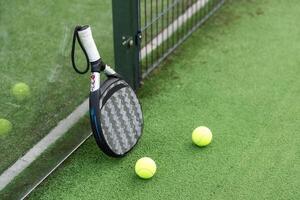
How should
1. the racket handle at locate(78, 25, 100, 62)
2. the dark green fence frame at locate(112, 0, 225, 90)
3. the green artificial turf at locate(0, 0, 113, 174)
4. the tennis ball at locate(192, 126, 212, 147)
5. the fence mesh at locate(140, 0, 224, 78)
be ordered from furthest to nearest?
the fence mesh at locate(140, 0, 224, 78), the dark green fence frame at locate(112, 0, 225, 90), the tennis ball at locate(192, 126, 212, 147), the green artificial turf at locate(0, 0, 113, 174), the racket handle at locate(78, 25, 100, 62)

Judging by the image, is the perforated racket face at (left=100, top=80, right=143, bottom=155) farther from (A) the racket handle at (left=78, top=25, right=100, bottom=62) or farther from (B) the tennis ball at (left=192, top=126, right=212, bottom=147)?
(B) the tennis ball at (left=192, top=126, right=212, bottom=147)

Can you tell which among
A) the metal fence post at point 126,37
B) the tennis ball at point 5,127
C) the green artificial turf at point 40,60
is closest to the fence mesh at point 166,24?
the metal fence post at point 126,37

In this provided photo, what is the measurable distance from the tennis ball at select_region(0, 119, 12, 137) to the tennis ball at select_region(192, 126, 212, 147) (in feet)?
3.99

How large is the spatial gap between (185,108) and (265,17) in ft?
6.10

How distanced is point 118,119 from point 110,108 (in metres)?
0.11

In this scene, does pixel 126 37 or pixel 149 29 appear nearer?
pixel 126 37

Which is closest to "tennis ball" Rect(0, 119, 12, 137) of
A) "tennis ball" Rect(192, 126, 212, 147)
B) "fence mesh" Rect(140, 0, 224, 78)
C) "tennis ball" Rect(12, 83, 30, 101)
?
"tennis ball" Rect(12, 83, 30, 101)

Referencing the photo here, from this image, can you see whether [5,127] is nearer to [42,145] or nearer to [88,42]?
[42,145]

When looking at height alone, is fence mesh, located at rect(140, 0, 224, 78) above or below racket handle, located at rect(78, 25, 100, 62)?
below

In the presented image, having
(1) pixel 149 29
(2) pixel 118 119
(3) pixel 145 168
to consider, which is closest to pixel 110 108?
(2) pixel 118 119

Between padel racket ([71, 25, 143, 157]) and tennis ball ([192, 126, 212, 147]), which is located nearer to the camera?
padel racket ([71, 25, 143, 157])

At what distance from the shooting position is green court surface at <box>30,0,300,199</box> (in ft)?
9.87

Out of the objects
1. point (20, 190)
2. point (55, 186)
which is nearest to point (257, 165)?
point (55, 186)

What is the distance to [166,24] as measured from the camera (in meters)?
4.71
